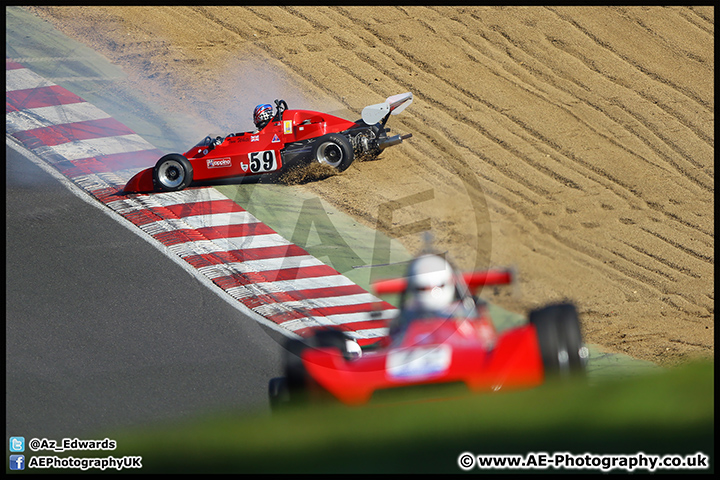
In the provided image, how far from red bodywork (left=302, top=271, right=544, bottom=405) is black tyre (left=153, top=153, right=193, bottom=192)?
5871 mm

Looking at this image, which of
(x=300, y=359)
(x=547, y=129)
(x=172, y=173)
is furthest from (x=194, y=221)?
(x=547, y=129)

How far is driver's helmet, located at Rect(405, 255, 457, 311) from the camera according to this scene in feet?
16.0

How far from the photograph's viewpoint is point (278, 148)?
10.2 meters

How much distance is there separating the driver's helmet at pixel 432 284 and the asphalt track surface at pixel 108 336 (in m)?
2.39

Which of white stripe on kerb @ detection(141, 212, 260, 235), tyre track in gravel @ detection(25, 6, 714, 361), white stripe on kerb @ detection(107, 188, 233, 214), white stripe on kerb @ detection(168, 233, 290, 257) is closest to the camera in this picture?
tyre track in gravel @ detection(25, 6, 714, 361)

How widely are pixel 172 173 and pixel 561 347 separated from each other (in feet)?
23.2

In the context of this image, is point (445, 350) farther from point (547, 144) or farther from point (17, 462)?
point (547, 144)

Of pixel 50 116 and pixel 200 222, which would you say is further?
pixel 50 116

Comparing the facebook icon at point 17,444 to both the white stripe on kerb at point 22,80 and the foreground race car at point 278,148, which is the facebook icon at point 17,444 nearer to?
the foreground race car at point 278,148

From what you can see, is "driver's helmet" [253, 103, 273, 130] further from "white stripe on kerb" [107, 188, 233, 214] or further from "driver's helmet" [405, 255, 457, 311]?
"driver's helmet" [405, 255, 457, 311]

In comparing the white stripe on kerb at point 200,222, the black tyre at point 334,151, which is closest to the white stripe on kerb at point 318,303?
the white stripe on kerb at point 200,222

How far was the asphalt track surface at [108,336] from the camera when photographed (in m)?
6.55

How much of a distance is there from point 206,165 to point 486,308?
6.07 meters

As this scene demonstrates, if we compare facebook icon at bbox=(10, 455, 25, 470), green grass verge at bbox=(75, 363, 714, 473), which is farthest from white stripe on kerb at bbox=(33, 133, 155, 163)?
green grass verge at bbox=(75, 363, 714, 473)
